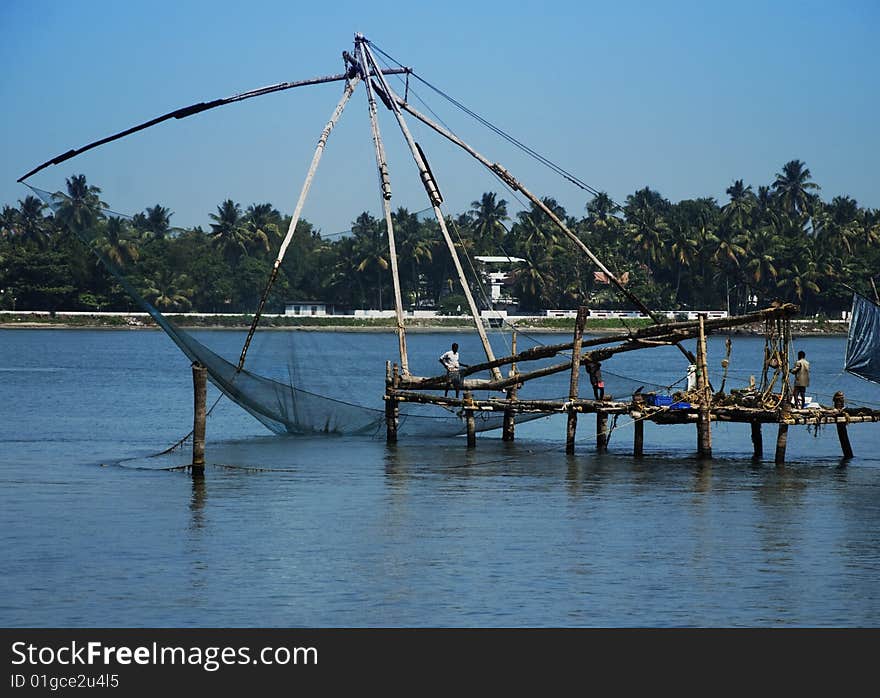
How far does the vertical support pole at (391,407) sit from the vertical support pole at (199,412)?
4.86 m

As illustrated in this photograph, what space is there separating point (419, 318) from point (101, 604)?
14361 mm

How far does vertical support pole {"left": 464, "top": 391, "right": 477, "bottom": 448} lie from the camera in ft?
88.9

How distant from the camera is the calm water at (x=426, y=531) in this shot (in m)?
15.1

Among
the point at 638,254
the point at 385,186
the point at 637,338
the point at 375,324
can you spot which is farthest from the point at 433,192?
the point at 638,254

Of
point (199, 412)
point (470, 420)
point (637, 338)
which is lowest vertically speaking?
point (470, 420)

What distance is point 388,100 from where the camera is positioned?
27.3 metres

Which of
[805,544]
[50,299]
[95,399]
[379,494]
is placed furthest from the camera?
[50,299]

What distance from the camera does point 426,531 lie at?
1923 centimetres

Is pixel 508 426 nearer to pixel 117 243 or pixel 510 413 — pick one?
pixel 510 413

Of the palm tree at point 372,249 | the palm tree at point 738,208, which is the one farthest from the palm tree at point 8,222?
the palm tree at point 372,249

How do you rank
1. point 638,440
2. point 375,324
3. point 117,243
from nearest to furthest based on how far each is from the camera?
1. point 117,243
2. point 638,440
3. point 375,324

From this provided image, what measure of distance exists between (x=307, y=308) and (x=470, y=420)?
20.0 feet

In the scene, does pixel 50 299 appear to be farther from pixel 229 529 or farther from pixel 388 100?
pixel 229 529
